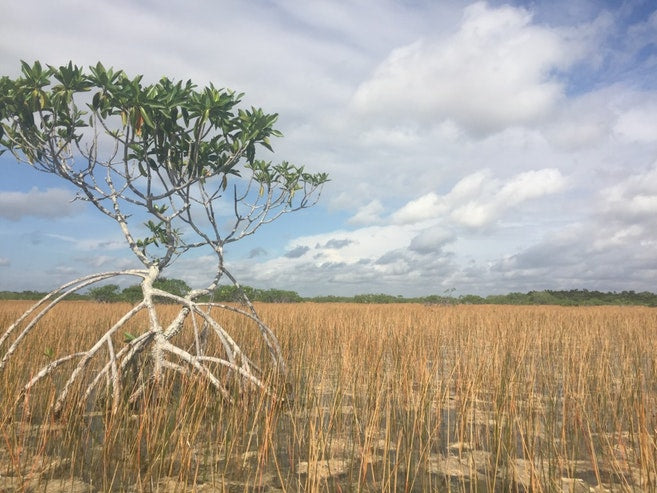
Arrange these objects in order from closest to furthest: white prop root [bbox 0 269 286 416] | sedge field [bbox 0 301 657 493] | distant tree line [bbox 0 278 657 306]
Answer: sedge field [bbox 0 301 657 493]
white prop root [bbox 0 269 286 416]
distant tree line [bbox 0 278 657 306]

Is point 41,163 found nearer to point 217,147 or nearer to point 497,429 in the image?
point 217,147

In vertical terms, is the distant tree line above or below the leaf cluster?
below

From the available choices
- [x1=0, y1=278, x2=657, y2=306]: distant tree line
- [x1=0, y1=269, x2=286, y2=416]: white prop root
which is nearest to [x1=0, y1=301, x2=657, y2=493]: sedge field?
[x1=0, y1=269, x2=286, y2=416]: white prop root

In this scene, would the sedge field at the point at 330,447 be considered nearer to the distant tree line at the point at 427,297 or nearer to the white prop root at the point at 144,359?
the white prop root at the point at 144,359

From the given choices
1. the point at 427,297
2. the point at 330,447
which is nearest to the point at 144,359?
the point at 330,447

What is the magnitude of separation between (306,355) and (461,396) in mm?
2844

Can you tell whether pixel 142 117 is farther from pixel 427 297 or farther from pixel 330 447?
pixel 427 297

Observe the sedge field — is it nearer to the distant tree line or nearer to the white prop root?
the white prop root

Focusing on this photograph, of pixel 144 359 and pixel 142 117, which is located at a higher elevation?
pixel 142 117

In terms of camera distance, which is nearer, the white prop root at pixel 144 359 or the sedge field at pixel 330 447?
the sedge field at pixel 330 447

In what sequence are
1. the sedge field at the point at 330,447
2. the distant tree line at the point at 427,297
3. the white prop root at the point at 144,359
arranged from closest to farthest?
the sedge field at the point at 330,447
the white prop root at the point at 144,359
the distant tree line at the point at 427,297

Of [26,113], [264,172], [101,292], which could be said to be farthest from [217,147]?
[101,292]

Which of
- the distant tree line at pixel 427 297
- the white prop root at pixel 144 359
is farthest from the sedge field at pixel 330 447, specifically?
the distant tree line at pixel 427 297

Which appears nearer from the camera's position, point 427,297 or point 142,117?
point 142,117
